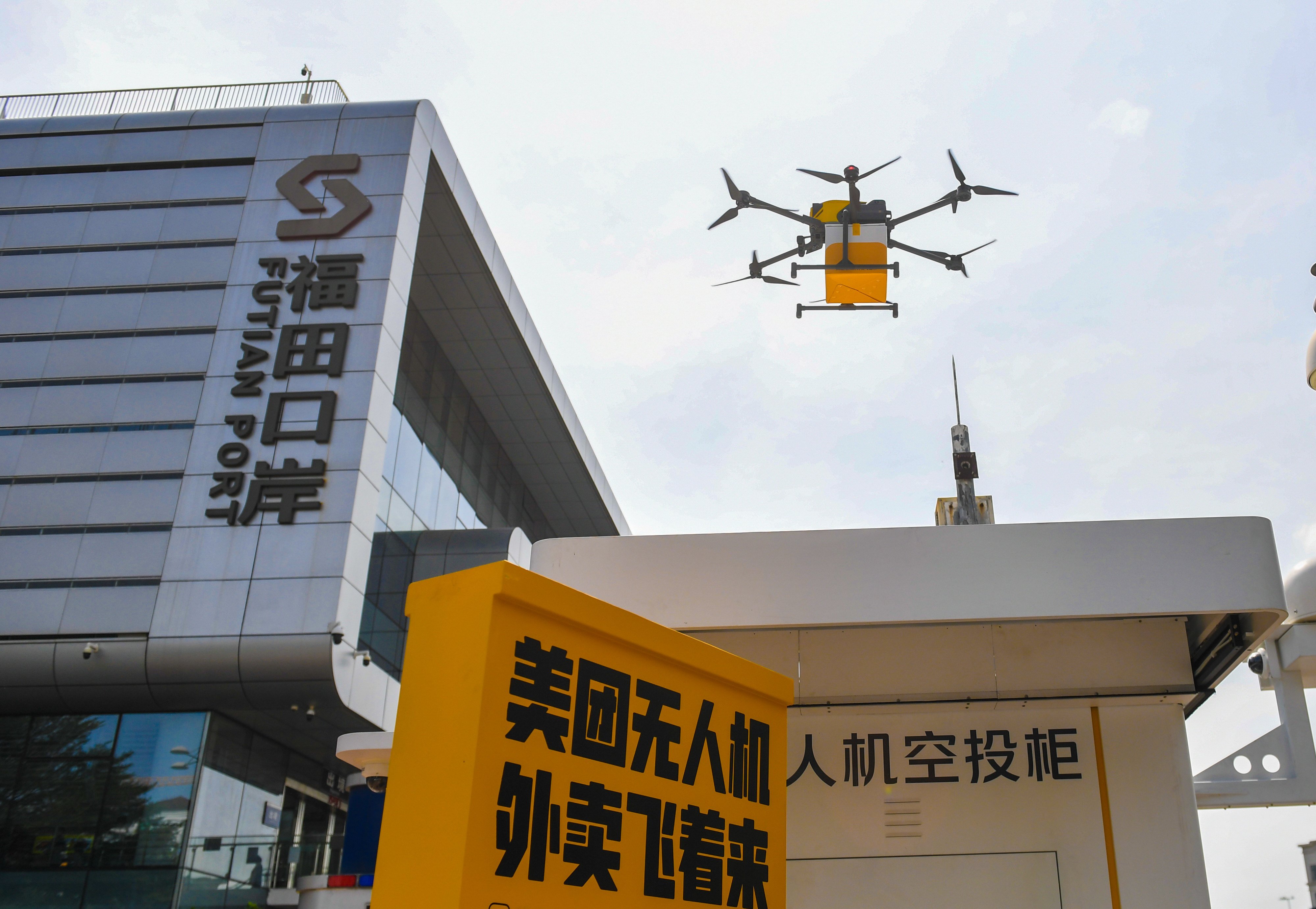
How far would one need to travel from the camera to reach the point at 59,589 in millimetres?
18203

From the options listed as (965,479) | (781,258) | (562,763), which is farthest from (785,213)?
(562,763)

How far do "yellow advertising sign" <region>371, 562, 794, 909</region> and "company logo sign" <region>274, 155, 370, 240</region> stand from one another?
19.9 metres

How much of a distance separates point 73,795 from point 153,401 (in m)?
7.16

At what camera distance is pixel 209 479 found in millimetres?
18734

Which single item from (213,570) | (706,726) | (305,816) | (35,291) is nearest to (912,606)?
(706,726)

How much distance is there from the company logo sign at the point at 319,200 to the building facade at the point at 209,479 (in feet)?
0.22

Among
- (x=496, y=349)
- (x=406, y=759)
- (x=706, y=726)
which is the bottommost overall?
(x=406, y=759)

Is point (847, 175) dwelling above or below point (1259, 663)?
above

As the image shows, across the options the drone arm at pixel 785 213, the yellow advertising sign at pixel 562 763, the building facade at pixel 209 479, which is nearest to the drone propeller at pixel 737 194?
the drone arm at pixel 785 213

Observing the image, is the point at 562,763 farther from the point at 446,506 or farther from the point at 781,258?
the point at 446,506

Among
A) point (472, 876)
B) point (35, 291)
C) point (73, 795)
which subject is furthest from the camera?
point (35, 291)

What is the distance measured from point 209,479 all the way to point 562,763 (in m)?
18.3

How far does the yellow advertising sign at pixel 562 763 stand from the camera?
6.65ft

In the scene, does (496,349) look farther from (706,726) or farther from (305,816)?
(706,726)
